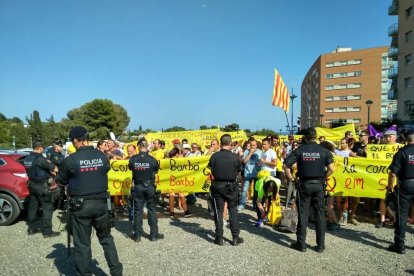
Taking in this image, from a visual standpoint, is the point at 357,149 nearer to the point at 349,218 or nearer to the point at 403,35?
the point at 349,218

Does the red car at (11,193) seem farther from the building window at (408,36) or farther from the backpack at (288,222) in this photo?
the building window at (408,36)

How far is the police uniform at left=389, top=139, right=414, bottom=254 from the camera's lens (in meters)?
5.17

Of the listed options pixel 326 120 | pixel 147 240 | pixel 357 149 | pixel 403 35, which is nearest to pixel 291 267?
pixel 147 240

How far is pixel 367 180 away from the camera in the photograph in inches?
283

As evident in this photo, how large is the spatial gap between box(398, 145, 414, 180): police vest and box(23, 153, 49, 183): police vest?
21.8 ft

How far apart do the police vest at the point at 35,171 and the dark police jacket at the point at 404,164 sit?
655cm

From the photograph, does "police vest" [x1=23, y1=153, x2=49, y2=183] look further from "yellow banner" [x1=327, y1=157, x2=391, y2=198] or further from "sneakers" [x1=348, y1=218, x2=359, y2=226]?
"sneakers" [x1=348, y1=218, x2=359, y2=226]

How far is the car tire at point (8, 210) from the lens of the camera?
22.5ft

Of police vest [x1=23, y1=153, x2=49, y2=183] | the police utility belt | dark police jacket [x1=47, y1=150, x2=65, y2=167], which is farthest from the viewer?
dark police jacket [x1=47, y1=150, x2=65, y2=167]

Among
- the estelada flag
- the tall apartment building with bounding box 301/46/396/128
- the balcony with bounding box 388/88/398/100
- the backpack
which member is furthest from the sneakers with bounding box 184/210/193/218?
the tall apartment building with bounding box 301/46/396/128

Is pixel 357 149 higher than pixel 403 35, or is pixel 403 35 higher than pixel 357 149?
pixel 403 35

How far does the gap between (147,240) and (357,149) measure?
6215 mm

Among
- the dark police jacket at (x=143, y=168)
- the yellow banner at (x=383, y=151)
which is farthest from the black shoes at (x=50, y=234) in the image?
the yellow banner at (x=383, y=151)

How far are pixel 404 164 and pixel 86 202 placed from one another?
5.00 metres
